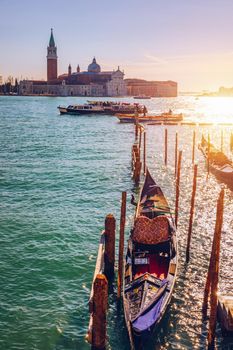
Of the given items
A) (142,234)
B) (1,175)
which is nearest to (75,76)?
(1,175)

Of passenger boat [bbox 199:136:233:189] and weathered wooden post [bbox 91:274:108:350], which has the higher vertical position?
passenger boat [bbox 199:136:233:189]

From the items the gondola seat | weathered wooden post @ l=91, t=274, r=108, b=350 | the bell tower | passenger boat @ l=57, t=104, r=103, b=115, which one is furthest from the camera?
the bell tower

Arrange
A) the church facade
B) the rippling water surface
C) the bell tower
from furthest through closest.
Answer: the church facade, the bell tower, the rippling water surface

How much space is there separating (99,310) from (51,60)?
185 metres

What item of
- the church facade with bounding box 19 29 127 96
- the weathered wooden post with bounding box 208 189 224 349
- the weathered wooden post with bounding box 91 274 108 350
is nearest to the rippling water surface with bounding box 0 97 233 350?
the weathered wooden post with bounding box 208 189 224 349

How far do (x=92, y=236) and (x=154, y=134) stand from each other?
3947 cm

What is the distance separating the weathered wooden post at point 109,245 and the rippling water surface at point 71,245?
824 mm

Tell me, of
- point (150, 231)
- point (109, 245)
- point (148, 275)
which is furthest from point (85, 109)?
point (148, 275)

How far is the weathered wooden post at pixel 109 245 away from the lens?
12.9 metres

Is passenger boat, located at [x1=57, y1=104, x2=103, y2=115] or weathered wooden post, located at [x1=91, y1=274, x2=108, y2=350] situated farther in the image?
passenger boat, located at [x1=57, y1=104, x2=103, y2=115]

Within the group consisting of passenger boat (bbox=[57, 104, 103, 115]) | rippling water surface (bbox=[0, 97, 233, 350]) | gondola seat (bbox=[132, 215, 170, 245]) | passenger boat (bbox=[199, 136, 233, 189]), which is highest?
passenger boat (bbox=[57, 104, 103, 115])

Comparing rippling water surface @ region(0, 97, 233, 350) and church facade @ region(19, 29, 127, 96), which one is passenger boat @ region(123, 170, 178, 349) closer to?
rippling water surface @ region(0, 97, 233, 350)

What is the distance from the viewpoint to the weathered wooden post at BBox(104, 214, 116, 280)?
12.9 metres

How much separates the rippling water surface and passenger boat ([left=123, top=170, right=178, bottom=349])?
0.76m
